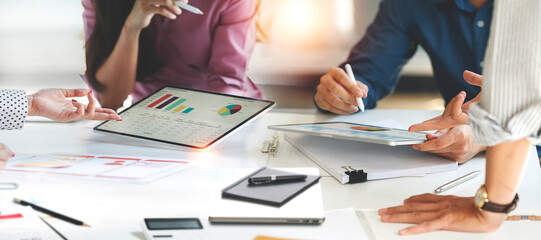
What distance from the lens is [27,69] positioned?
7.23 ft

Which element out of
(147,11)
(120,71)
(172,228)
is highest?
(147,11)

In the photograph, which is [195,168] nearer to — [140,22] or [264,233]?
[264,233]

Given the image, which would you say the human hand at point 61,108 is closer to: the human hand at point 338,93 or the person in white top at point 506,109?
the human hand at point 338,93

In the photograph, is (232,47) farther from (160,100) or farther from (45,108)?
(45,108)

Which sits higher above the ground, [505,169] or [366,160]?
[505,169]

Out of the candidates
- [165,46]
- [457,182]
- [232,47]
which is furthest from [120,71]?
[457,182]

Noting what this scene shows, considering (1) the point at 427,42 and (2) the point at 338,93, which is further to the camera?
(1) the point at 427,42

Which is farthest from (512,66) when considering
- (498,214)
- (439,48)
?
(439,48)

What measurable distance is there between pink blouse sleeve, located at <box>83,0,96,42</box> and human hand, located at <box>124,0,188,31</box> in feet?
0.49

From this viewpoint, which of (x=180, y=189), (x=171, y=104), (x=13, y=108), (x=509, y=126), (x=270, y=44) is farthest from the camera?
(x=270, y=44)

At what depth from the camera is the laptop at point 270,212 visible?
89cm

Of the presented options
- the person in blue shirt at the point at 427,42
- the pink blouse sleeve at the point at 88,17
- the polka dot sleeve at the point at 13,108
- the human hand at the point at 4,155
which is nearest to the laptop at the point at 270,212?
the human hand at the point at 4,155

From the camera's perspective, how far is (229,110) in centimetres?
146

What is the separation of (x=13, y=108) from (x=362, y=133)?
35.5 inches
